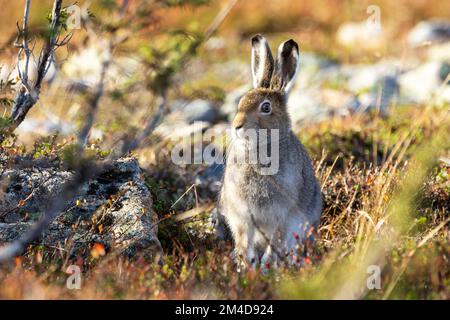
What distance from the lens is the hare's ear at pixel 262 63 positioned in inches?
277

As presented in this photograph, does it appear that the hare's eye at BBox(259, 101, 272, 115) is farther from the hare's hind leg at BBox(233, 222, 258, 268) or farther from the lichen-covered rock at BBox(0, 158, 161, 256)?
the lichen-covered rock at BBox(0, 158, 161, 256)

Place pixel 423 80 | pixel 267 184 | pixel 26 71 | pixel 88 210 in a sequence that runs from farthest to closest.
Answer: pixel 423 80, pixel 26 71, pixel 88 210, pixel 267 184

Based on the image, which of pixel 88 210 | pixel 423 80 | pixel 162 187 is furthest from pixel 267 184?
pixel 423 80

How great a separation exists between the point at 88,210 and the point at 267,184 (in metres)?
1.70

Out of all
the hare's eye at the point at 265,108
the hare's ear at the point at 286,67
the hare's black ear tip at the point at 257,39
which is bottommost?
the hare's eye at the point at 265,108

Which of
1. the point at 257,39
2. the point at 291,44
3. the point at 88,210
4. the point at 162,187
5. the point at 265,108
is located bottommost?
the point at 88,210

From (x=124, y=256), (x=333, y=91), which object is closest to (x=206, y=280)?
(x=124, y=256)

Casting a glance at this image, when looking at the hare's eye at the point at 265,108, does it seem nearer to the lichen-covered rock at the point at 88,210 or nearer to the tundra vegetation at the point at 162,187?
the tundra vegetation at the point at 162,187

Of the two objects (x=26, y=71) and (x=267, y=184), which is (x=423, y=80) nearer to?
(x=267, y=184)

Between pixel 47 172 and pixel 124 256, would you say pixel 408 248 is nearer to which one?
pixel 124 256

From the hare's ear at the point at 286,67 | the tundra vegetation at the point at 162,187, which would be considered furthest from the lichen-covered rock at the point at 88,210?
the hare's ear at the point at 286,67

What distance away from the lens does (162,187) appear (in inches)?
331

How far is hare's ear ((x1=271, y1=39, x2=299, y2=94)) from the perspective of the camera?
6922 millimetres

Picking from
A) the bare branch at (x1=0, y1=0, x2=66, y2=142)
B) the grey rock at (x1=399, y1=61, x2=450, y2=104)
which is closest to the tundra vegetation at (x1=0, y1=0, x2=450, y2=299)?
the bare branch at (x1=0, y1=0, x2=66, y2=142)
